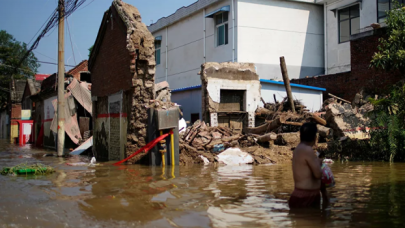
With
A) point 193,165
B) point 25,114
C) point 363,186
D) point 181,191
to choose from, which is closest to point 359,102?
point 193,165

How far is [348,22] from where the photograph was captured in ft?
86.0

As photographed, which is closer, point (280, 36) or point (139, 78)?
point (139, 78)

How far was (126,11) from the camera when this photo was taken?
13250 millimetres

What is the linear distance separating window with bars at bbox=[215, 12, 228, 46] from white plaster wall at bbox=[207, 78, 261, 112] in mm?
7890

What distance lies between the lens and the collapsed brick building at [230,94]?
1867cm

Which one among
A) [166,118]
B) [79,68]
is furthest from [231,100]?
[79,68]

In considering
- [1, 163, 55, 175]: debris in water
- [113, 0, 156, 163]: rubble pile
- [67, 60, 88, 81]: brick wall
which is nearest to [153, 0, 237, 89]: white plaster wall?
[67, 60, 88, 81]: brick wall

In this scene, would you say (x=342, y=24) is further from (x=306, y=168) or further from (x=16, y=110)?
(x=16, y=110)

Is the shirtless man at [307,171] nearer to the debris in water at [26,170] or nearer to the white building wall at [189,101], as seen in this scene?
the debris in water at [26,170]

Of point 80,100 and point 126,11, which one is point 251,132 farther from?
point 80,100

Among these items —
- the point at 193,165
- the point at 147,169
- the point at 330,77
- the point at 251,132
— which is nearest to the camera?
the point at 147,169

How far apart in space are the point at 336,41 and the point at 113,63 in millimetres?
17646

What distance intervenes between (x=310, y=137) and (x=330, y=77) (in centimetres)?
1812

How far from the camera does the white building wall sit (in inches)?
842
